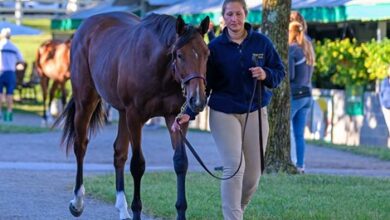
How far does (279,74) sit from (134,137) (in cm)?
181

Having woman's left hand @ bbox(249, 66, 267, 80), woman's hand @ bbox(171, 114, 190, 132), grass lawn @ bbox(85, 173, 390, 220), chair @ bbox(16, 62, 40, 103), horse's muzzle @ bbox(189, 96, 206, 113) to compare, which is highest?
woman's left hand @ bbox(249, 66, 267, 80)

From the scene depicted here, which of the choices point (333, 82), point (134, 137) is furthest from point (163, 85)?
point (333, 82)

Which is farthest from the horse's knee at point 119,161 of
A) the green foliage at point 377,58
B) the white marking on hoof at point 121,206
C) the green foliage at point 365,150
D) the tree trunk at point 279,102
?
the green foliage at point 377,58

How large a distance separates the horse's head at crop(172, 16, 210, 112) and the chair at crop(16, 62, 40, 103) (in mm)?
16718

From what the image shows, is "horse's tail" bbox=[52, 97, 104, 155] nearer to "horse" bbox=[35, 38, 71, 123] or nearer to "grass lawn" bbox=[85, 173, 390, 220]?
"grass lawn" bbox=[85, 173, 390, 220]

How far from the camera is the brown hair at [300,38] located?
13.2m

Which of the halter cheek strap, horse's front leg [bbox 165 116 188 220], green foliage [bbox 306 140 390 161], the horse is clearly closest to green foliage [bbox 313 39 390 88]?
green foliage [bbox 306 140 390 161]

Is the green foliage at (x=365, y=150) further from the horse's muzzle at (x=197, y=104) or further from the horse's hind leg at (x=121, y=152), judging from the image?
the horse's muzzle at (x=197, y=104)

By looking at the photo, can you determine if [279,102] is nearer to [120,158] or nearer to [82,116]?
[82,116]

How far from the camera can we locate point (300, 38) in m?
13.4

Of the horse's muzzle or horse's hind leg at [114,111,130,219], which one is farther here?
horse's hind leg at [114,111,130,219]

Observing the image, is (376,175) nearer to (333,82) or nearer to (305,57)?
(305,57)

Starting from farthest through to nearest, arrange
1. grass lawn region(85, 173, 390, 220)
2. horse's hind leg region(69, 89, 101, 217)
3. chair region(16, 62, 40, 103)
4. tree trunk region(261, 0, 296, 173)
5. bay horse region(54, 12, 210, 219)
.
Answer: chair region(16, 62, 40, 103) < tree trunk region(261, 0, 296, 173) < horse's hind leg region(69, 89, 101, 217) < grass lawn region(85, 173, 390, 220) < bay horse region(54, 12, 210, 219)

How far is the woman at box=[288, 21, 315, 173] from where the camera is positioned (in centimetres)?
1327
